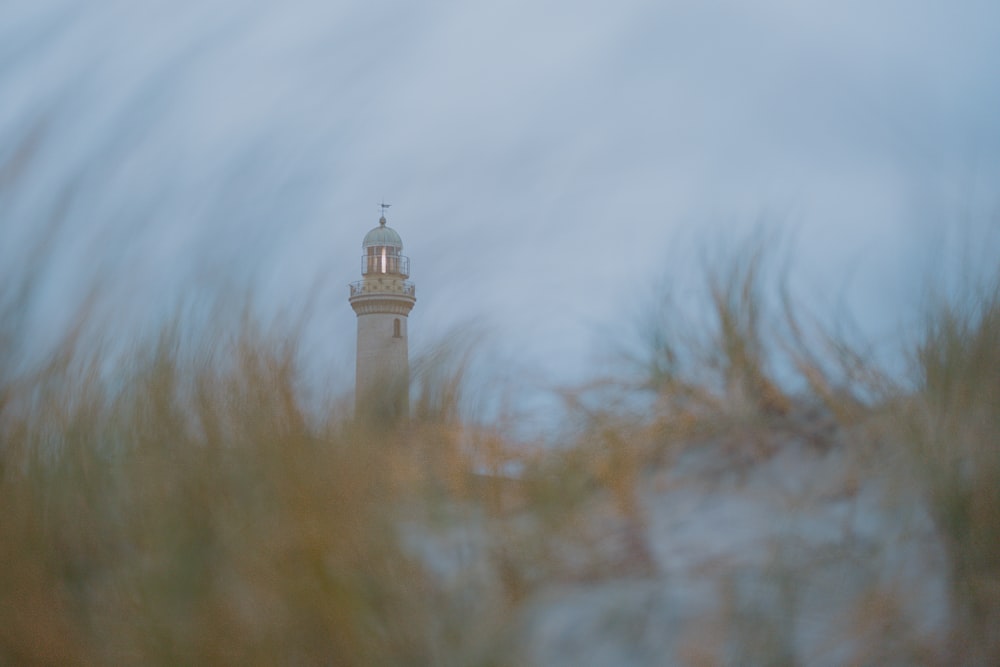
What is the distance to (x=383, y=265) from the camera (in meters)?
26.0

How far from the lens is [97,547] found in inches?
60.2

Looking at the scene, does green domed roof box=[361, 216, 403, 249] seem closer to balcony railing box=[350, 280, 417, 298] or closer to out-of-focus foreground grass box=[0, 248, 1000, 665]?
balcony railing box=[350, 280, 417, 298]

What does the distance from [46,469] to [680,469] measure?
0.98 m

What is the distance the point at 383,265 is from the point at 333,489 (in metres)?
24.8

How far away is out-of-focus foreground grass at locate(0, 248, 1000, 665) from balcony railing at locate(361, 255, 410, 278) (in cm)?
2422

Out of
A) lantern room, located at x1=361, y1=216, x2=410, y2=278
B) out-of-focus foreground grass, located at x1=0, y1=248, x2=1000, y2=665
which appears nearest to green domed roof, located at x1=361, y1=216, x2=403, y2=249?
lantern room, located at x1=361, y1=216, x2=410, y2=278

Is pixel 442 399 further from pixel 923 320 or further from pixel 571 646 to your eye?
pixel 923 320

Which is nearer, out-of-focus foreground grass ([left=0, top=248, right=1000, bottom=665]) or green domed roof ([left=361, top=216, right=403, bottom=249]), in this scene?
out-of-focus foreground grass ([left=0, top=248, right=1000, bottom=665])

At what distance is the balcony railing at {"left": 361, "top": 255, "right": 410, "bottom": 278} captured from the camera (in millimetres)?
25953

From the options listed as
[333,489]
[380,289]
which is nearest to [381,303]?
[380,289]

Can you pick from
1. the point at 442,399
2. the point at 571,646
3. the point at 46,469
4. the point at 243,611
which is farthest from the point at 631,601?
the point at 46,469

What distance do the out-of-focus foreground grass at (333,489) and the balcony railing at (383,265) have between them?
24223mm

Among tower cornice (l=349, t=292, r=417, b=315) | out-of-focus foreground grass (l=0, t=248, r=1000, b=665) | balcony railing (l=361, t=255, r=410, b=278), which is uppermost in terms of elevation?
balcony railing (l=361, t=255, r=410, b=278)

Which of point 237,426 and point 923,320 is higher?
point 923,320
